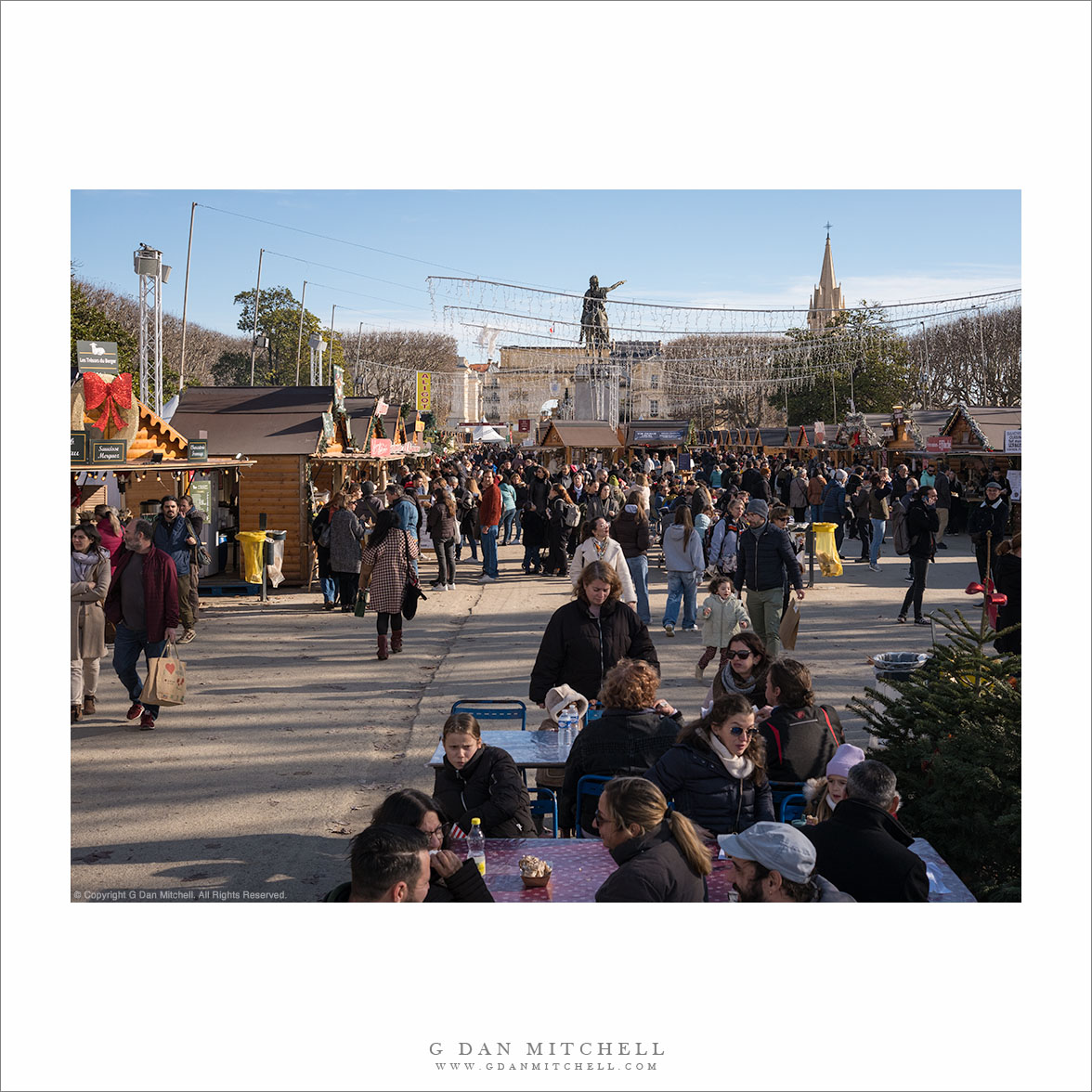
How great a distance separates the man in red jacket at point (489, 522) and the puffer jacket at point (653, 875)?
1320 centimetres

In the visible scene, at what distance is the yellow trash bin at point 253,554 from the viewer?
50.5 feet

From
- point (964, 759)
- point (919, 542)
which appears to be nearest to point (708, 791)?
point (964, 759)

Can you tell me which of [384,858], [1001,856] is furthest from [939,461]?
[384,858]

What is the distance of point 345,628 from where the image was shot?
43.1ft

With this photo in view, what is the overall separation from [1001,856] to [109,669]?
29.5ft

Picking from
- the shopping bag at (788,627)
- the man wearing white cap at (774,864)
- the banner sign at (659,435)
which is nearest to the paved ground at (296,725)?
the shopping bag at (788,627)

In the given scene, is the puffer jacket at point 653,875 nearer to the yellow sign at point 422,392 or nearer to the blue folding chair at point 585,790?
the blue folding chair at point 585,790

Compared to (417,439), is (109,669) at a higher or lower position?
lower

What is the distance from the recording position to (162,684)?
8.53 meters

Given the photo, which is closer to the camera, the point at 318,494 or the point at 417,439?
the point at 318,494

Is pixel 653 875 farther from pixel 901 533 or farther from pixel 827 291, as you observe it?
pixel 827 291

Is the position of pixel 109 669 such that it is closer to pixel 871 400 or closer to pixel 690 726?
pixel 690 726

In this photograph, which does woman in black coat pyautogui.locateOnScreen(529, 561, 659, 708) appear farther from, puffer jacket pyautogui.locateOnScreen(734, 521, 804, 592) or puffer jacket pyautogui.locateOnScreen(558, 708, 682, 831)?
puffer jacket pyautogui.locateOnScreen(734, 521, 804, 592)

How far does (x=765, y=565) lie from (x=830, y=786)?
17.2 feet
